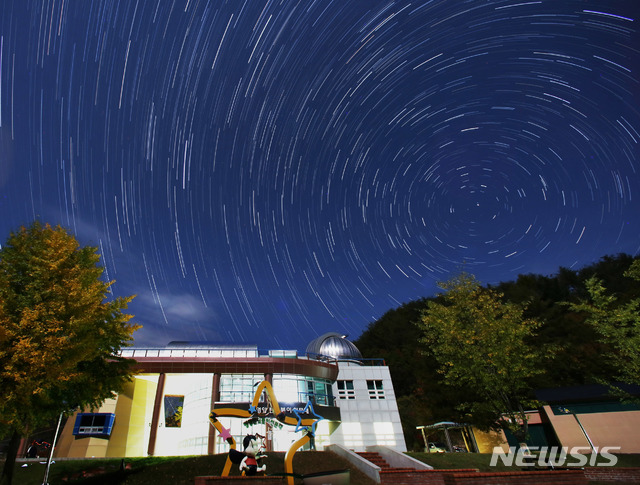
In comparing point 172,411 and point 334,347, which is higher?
point 334,347

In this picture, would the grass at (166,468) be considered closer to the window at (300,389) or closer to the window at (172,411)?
the window at (300,389)

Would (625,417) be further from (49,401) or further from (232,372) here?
(49,401)

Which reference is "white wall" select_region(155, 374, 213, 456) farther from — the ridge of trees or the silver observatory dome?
the ridge of trees

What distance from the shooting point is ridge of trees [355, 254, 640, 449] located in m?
38.4

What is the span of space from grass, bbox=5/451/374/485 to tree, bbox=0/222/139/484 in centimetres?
353

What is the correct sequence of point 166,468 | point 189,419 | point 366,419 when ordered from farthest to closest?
point 366,419 < point 189,419 < point 166,468

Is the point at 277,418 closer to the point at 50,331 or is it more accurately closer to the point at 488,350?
the point at 50,331

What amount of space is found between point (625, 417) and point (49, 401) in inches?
1416

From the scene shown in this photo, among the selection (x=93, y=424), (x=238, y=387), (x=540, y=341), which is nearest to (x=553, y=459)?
(x=238, y=387)

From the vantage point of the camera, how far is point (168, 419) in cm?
3241

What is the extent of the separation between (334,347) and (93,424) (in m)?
26.7

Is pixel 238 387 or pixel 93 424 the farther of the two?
pixel 238 387

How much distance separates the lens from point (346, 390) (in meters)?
37.7

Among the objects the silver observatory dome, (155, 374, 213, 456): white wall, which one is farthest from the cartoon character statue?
the silver observatory dome
